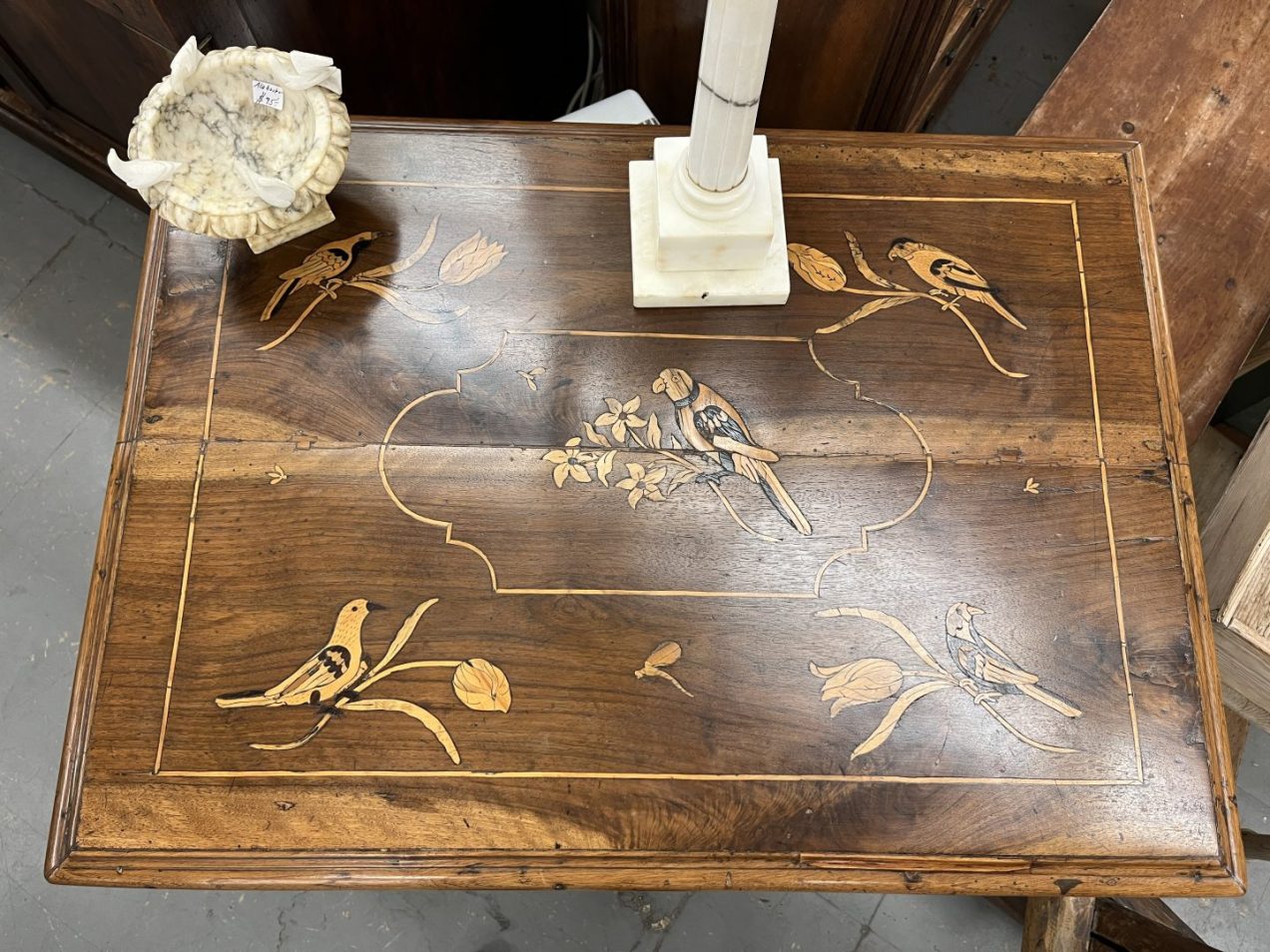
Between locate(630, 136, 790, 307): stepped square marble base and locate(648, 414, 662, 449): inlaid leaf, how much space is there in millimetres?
176

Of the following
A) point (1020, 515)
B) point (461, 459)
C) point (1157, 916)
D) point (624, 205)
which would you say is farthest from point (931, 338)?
point (1157, 916)

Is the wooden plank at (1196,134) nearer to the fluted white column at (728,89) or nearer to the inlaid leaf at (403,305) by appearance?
the fluted white column at (728,89)

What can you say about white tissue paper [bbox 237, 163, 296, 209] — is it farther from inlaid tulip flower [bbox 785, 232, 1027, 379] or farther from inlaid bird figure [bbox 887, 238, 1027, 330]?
inlaid bird figure [bbox 887, 238, 1027, 330]

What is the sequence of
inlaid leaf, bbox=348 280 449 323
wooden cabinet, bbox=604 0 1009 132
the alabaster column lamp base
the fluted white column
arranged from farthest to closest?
wooden cabinet, bbox=604 0 1009 132
inlaid leaf, bbox=348 280 449 323
the alabaster column lamp base
the fluted white column

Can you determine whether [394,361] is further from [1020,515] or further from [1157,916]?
[1157,916]

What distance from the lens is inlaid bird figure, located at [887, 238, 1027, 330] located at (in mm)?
1395

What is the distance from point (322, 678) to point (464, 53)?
1464 millimetres

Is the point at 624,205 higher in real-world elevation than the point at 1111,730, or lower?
higher

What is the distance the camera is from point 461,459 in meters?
1.31

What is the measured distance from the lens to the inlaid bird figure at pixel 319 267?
1.36 m

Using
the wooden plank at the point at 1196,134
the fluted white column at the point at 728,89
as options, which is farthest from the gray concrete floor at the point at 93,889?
the fluted white column at the point at 728,89

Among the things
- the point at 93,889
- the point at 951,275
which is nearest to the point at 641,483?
the point at 951,275

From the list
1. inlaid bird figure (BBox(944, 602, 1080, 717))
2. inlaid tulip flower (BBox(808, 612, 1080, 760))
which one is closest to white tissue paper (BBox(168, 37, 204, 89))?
inlaid tulip flower (BBox(808, 612, 1080, 760))

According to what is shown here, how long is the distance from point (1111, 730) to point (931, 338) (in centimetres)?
58
